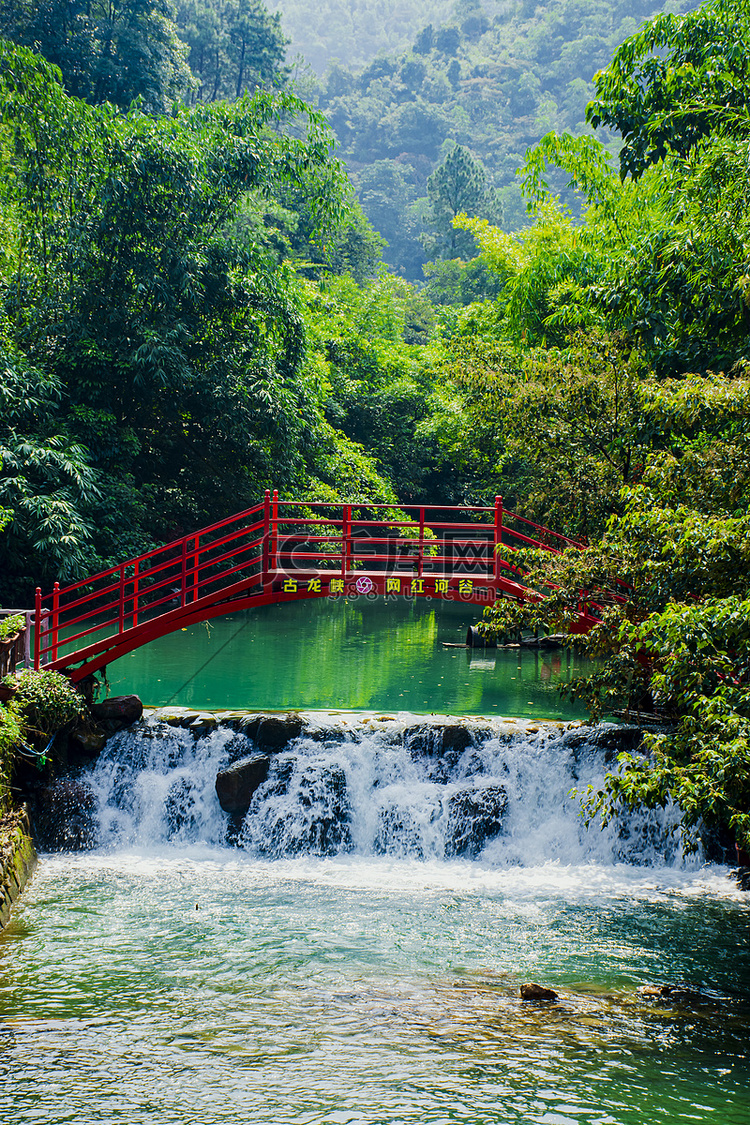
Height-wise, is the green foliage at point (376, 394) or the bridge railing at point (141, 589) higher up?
the green foliage at point (376, 394)

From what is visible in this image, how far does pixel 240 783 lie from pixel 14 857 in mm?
3639

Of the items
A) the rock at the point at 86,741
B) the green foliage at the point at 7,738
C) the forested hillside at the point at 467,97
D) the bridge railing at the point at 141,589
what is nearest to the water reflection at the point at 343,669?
the bridge railing at the point at 141,589

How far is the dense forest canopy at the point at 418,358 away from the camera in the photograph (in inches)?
436

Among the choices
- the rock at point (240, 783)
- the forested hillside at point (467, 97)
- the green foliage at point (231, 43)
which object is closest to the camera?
the rock at point (240, 783)

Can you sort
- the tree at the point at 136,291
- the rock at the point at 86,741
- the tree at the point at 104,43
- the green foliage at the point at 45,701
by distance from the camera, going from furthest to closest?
the tree at the point at 104,43 → the tree at the point at 136,291 → the rock at the point at 86,741 → the green foliage at the point at 45,701

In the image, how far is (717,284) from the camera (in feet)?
51.1

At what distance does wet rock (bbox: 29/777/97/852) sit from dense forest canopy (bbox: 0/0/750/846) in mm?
6232

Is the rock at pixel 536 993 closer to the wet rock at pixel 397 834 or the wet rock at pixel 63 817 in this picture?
the wet rock at pixel 397 834

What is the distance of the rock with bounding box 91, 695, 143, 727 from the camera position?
1534 centimetres

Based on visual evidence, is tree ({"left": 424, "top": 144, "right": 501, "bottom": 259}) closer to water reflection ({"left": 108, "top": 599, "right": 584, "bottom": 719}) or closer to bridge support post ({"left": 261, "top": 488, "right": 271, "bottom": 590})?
water reflection ({"left": 108, "top": 599, "right": 584, "bottom": 719})

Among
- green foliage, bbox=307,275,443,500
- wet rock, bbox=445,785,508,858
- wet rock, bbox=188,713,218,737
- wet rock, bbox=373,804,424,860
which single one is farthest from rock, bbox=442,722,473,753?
green foliage, bbox=307,275,443,500

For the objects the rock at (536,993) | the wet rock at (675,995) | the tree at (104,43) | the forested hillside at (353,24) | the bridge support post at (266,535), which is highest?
the forested hillside at (353,24)

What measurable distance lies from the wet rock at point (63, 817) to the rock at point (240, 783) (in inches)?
78.6

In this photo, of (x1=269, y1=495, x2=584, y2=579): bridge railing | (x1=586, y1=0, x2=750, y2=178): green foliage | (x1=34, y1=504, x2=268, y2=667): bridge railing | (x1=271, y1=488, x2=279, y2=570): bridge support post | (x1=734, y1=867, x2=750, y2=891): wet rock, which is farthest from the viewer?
(x1=586, y1=0, x2=750, y2=178): green foliage
